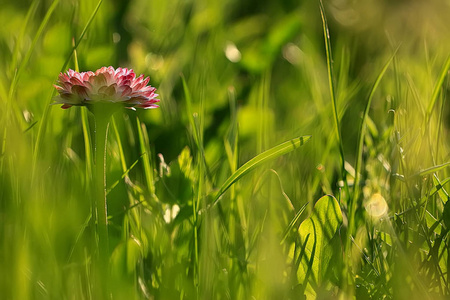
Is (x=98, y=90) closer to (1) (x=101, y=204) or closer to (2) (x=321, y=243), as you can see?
(1) (x=101, y=204)

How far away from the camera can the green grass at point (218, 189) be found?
647mm

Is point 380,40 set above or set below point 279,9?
below

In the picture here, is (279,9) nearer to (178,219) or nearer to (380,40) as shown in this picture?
(380,40)

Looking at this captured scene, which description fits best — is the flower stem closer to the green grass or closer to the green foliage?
the green grass

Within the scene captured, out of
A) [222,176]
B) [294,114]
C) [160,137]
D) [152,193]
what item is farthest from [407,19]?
[152,193]

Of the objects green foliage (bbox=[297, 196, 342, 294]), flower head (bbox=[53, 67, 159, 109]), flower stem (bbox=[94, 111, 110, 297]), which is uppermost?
flower head (bbox=[53, 67, 159, 109])

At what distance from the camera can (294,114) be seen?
1348 millimetres

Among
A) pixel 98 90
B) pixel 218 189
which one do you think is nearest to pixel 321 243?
pixel 218 189

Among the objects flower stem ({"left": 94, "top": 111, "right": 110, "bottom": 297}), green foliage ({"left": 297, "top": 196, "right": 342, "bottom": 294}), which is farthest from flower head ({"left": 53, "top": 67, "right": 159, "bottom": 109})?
green foliage ({"left": 297, "top": 196, "right": 342, "bottom": 294})

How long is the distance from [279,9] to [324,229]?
56.8 inches

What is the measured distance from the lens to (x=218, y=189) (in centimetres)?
92

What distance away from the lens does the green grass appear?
0.65 meters

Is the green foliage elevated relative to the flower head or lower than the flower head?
lower

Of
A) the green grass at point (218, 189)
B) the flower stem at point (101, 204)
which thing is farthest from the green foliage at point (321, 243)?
the flower stem at point (101, 204)
